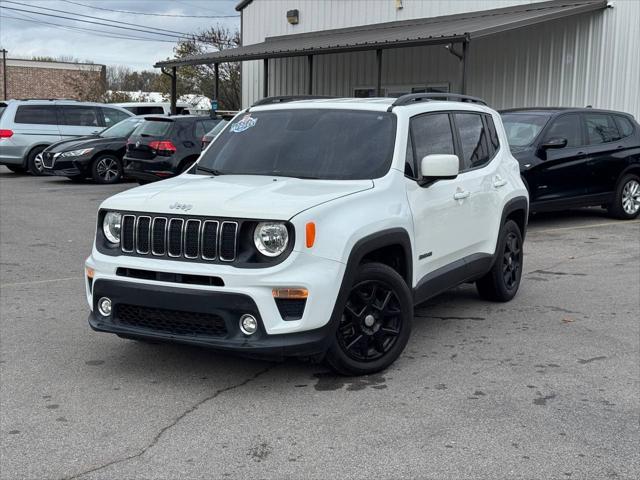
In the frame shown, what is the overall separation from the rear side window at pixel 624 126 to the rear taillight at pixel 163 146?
8.07 metres

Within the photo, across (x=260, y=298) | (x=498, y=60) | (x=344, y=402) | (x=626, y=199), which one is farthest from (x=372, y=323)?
(x=498, y=60)

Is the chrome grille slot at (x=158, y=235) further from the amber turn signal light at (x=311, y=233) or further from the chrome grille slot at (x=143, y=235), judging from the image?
the amber turn signal light at (x=311, y=233)

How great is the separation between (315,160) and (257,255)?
4.07 feet

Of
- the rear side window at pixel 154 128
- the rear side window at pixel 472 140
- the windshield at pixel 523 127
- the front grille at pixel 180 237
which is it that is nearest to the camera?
the front grille at pixel 180 237

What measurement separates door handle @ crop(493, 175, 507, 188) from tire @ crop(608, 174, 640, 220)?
21.9 ft

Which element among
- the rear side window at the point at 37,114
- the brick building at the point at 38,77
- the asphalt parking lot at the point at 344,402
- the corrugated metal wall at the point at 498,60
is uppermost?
the brick building at the point at 38,77

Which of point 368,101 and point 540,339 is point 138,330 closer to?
point 368,101

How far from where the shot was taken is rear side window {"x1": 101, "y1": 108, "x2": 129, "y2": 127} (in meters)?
21.1

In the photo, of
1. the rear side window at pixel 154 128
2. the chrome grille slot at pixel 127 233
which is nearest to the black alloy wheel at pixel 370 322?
the chrome grille slot at pixel 127 233

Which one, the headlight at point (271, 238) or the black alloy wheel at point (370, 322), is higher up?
the headlight at point (271, 238)

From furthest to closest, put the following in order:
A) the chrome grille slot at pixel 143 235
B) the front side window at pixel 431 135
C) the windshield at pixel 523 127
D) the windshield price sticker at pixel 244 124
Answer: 1. the windshield at pixel 523 127
2. the windshield price sticker at pixel 244 124
3. the front side window at pixel 431 135
4. the chrome grille slot at pixel 143 235

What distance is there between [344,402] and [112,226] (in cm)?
184

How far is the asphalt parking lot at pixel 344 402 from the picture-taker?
155 inches

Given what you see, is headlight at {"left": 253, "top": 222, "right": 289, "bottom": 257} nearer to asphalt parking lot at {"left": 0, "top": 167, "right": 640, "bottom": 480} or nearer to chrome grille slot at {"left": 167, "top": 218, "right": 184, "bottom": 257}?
chrome grille slot at {"left": 167, "top": 218, "right": 184, "bottom": 257}
